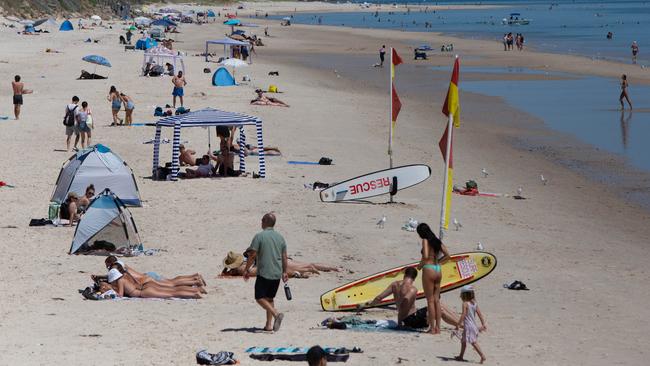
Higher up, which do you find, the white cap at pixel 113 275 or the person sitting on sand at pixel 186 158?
the white cap at pixel 113 275

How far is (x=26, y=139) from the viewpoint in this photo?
28.2m

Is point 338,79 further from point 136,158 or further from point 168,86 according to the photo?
point 136,158

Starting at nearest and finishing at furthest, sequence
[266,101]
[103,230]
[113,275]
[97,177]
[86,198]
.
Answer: [113,275]
[103,230]
[86,198]
[97,177]
[266,101]

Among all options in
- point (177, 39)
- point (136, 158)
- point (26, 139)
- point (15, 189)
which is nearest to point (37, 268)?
point (15, 189)

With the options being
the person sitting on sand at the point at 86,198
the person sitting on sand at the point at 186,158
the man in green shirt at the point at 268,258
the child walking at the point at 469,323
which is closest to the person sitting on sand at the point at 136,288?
the man in green shirt at the point at 268,258

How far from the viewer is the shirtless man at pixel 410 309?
1289 cm

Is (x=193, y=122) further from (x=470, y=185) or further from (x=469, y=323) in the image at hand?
(x=469, y=323)

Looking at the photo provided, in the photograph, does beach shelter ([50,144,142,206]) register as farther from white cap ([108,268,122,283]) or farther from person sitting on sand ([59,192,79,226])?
white cap ([108,268,122,283])

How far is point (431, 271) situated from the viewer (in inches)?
497

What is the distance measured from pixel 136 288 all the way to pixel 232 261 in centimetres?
184

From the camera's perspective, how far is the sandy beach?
1238cm

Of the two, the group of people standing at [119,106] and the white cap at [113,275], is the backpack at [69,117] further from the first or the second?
the white cap at [113,275]

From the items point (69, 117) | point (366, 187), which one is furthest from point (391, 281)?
point (69, 117)

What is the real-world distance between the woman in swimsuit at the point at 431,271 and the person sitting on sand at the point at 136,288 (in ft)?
10.9
